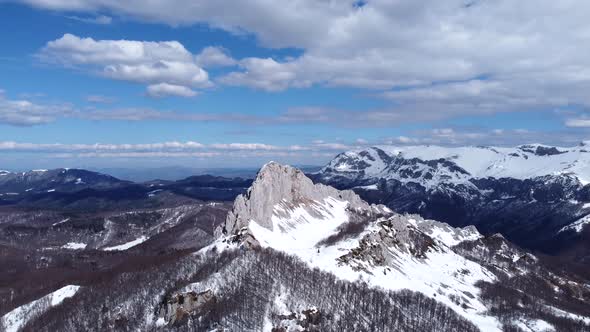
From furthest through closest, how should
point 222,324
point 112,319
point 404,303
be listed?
1. point 404,303
2. point 112,319
3. point 222,324

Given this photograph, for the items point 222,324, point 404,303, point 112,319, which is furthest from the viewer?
point 404,303

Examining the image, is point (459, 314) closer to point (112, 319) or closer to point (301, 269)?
point (301, 269)

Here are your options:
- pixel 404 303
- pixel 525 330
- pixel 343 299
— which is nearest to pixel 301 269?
pixel 343 299

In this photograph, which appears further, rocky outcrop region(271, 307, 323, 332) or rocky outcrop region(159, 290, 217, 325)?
rocky outcrop region(159, 290, 217, 325)

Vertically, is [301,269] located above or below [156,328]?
above

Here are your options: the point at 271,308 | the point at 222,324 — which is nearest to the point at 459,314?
the point at 271,308

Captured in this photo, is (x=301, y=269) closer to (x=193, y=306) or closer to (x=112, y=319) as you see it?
(x=193, y=306)

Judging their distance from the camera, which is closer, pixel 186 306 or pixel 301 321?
pixel 301 321

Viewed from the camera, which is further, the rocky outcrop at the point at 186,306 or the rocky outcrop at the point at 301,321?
the rocky outcrop at the point at 186,306

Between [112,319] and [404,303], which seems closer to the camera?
[112,319]

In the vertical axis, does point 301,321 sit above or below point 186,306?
below
